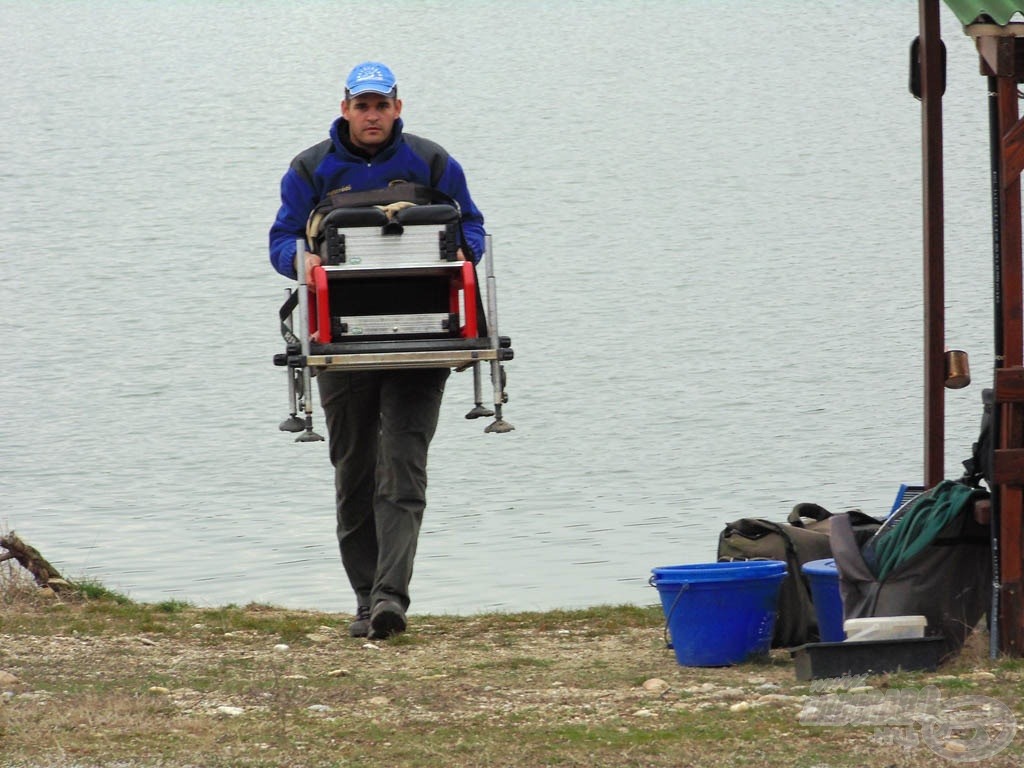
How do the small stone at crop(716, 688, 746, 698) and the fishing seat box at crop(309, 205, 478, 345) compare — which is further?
the fishing seat box at crop(309, 205, 478, 345)

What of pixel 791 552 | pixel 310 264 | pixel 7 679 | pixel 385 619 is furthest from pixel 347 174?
pixel 7 679

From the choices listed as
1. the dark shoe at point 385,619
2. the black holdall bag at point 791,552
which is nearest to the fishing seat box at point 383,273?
the dark shoe at point 385,619

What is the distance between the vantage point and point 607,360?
20797mm

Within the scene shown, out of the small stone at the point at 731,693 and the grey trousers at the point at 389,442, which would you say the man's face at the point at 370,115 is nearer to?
the grey trousers at the point at 389,442

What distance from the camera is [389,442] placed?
7602mm

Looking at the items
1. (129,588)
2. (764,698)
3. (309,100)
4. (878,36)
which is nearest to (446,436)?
(129,588)

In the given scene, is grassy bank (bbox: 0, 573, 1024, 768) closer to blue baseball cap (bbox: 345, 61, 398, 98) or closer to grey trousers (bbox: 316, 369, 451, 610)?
grey trousers (bbox: 316, 369, 451, 610)

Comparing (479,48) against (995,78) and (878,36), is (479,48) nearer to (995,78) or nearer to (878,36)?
(878,36)

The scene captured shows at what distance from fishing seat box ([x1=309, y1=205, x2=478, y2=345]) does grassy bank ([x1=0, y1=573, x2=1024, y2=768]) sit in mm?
1190

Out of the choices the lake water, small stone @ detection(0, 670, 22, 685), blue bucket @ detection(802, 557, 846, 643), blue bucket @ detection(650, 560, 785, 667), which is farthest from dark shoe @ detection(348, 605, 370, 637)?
the lake water

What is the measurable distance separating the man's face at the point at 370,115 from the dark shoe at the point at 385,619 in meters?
1.80

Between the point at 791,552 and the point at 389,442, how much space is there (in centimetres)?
160

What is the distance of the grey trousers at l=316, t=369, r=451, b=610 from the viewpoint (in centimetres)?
756

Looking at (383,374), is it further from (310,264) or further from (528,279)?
(528,279)
